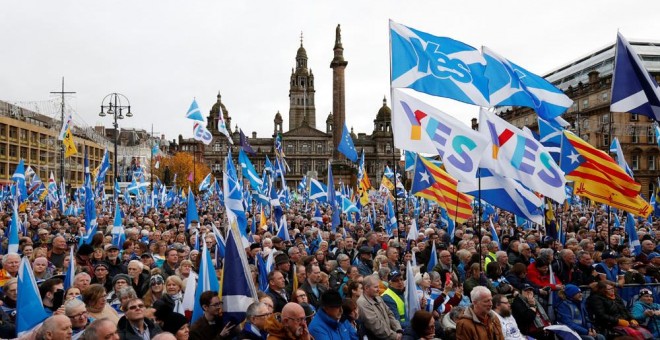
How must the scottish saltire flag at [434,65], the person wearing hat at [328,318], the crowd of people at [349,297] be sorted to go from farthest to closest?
the scottish saltire flag at [434,65] < the person wearing hat at [328,318] < the crowd of people at [349,297]

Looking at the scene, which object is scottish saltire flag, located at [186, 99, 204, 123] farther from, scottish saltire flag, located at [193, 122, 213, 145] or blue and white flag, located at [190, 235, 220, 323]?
blue and white flag, located at [190, 235, 220, 323]

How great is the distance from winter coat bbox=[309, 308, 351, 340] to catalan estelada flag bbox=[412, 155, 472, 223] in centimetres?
730

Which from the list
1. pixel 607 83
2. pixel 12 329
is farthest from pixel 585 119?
pixel 12 329

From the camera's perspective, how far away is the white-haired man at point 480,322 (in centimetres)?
555

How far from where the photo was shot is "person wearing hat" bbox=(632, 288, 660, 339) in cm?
797

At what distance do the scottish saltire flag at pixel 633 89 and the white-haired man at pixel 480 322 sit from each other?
10.8 feet

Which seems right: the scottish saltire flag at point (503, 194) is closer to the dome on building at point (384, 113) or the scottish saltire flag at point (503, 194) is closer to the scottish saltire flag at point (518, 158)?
the scottish saltire flag at point (518, 158)

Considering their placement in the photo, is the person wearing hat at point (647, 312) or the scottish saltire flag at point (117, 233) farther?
the scottish saltire flag at point (117, 233)

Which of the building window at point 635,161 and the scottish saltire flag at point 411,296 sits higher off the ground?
the building window at point 635,161

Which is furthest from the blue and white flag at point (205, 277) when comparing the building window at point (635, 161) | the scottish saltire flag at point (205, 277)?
the building window at point (635, 161)

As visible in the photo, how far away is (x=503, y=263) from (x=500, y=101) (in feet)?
9.12

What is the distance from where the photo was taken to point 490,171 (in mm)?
10016

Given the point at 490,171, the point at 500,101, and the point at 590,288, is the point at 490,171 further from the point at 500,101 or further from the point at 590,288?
the point at 590,288

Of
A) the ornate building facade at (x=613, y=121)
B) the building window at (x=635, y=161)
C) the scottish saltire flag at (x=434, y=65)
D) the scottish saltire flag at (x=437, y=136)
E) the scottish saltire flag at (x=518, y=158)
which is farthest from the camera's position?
the building window at (x=635, y=161)
